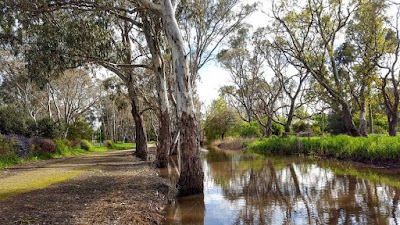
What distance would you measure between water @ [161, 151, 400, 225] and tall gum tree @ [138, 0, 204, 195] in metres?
0.45

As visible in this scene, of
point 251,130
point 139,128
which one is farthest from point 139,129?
point 251,130

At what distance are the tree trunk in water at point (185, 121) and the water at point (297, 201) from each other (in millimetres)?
450

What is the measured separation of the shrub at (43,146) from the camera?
21.0 m

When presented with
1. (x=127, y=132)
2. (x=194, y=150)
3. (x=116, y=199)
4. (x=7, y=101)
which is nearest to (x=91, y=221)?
(x=116, y=199)

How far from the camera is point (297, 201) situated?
777 centimetres

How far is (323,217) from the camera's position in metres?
6.21

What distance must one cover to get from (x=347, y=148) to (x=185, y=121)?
10805 mm

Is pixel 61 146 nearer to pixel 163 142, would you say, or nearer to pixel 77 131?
pixel 77 131

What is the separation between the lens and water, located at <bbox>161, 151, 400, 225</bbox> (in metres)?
6.29

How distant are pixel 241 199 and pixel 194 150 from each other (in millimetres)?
1726

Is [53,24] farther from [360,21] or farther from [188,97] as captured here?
[360,21]

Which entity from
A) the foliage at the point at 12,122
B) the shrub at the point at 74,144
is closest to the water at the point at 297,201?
the foliage at the point at 12,122

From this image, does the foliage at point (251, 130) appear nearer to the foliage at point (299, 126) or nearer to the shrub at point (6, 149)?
the foliage at point (299, 126)

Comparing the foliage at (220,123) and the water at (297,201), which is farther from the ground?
the foliage at (220,123)
